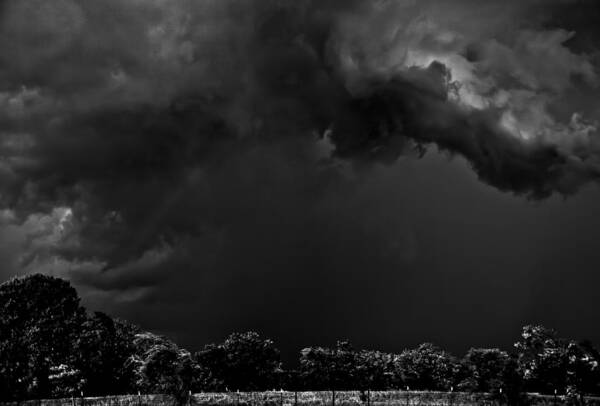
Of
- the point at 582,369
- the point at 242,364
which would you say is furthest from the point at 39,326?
the point at 582,369

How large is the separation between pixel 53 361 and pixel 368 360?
2324 inches

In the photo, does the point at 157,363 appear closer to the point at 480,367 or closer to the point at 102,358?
the point at 102,358

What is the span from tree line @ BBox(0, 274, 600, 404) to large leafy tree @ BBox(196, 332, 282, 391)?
206 mm

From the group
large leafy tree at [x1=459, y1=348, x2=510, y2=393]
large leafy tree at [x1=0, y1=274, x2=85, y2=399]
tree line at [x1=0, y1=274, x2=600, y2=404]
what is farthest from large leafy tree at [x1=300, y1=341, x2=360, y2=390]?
large leafy tree at [x1=0, y1=274, x2=85, y2=399]

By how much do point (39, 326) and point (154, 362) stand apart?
21719mm

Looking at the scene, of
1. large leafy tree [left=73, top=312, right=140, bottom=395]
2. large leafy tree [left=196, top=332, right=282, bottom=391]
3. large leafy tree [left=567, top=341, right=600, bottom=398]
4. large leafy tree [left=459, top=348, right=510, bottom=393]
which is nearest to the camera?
large leafy tree [left=567, top=341, right=600, bottom=398]

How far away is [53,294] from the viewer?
422 feet

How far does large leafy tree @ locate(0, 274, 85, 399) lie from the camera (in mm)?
116250

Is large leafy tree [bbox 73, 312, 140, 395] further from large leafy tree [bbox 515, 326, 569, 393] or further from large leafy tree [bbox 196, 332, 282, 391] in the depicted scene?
large leafy tree [bbox 515, 326, 569, 393]

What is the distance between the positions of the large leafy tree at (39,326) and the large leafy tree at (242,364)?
29178 mm

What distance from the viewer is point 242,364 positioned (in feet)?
484

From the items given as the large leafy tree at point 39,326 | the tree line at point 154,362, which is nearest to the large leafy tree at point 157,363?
the tree line at point 154,362

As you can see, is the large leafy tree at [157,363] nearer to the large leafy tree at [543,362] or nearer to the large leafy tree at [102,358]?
the large leafy tree at [102,358]

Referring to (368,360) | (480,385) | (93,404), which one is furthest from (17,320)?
(480,385)
